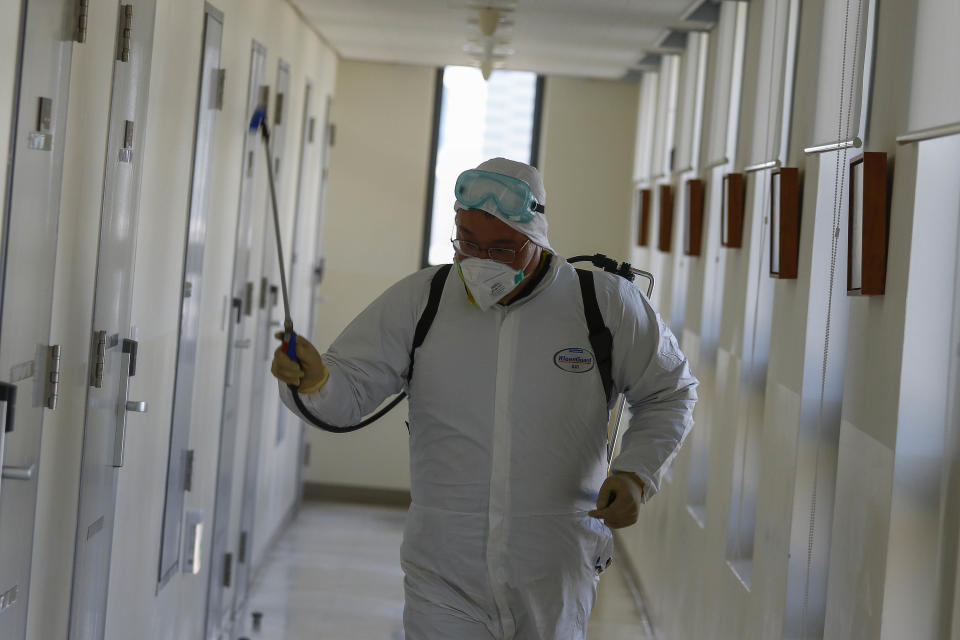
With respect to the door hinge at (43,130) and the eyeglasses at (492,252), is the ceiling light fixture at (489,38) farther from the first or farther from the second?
the door hinge at (43,130)

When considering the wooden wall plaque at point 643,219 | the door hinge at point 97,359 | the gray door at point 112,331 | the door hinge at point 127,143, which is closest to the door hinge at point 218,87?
the gray door at point 112,331

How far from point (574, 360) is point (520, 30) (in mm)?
3496

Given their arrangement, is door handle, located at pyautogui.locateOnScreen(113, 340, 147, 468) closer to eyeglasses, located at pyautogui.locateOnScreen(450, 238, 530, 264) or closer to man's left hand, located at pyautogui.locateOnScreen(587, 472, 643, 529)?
eyeglasses, located at pyautogui.locateOnScreen(450, 238, 530, 264)

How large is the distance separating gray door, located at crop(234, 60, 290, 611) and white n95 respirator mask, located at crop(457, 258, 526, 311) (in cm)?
274

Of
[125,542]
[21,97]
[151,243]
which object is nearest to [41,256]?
[21,97]

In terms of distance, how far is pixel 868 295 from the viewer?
2.46 metres

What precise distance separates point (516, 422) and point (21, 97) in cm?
109

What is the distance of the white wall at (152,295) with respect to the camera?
7.82 ft

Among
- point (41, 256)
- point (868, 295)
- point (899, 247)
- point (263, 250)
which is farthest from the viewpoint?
point (263, 250)

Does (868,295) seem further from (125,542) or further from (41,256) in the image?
(125,542)

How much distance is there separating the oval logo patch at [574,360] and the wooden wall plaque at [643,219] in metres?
4.04

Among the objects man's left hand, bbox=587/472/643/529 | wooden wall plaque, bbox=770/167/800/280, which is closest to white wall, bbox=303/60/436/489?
wooden wall plaque, bbox=770/167/800/280

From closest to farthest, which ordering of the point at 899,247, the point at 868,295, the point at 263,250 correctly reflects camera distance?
the point at 899,247 < the point at 868,295 < the point at 263,250

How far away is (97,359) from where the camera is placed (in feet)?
8.55
